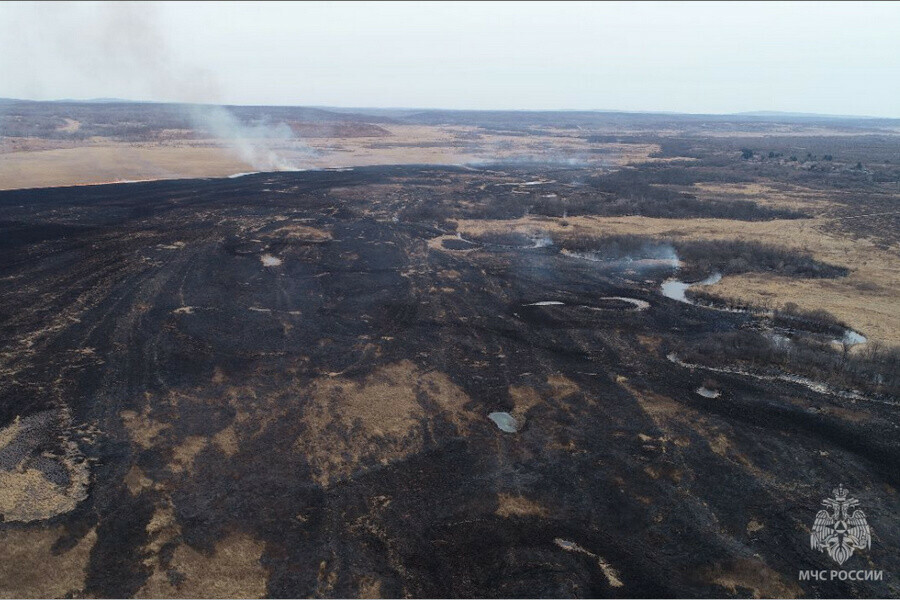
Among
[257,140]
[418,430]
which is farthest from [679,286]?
[257,140]

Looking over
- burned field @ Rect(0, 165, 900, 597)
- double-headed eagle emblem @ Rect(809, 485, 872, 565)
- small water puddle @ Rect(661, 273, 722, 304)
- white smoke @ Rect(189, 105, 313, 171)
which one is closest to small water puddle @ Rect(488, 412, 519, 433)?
burned field @ Rect(0, 165, 900, 597)

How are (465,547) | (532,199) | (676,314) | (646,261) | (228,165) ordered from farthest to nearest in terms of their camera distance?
(228,165) < (532,199) < (646,261) < (676,314) < (465,547)

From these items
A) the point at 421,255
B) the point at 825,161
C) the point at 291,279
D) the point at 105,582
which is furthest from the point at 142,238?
the point at 825,161

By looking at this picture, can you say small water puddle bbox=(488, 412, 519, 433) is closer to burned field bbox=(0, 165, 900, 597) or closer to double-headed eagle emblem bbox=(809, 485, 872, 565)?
burned field bbox=(0, 165, 900, 597)

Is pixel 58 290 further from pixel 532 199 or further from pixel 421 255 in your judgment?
pixel 532 199

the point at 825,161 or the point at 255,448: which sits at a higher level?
the point at 825,161

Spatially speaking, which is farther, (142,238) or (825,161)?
(825,161)

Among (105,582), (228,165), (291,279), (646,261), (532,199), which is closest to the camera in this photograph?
(105,582)
